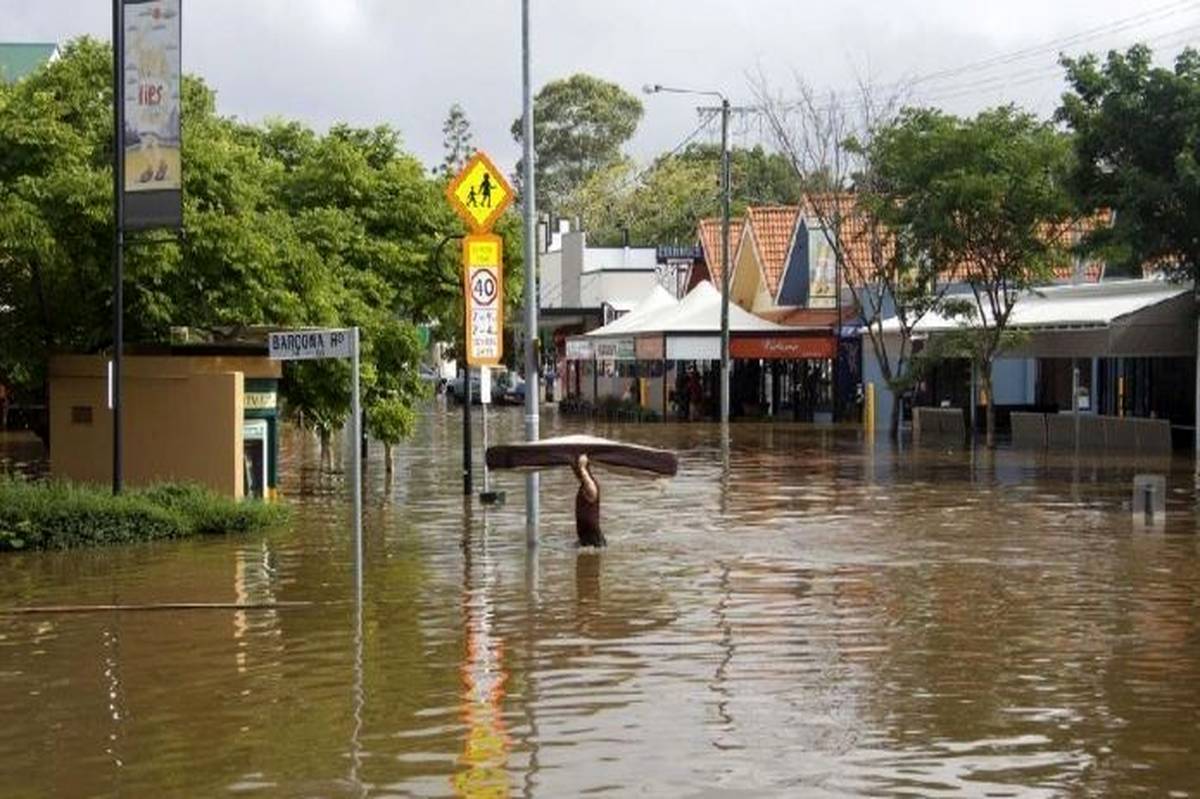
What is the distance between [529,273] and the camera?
22656mm

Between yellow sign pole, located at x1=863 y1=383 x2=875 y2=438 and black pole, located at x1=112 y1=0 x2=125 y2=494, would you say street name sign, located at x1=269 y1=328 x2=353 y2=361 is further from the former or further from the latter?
yellow sign pole, located at x1=863 y1=383 x2=875 y2=438

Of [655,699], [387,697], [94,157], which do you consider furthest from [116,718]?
[94,157]

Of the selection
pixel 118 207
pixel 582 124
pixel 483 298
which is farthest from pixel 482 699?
pixel 582 124

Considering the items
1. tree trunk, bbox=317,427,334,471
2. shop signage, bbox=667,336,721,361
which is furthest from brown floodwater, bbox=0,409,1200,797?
shop signage, bbox=667,336,721,361

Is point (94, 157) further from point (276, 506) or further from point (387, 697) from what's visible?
Answer: point (387, 697)

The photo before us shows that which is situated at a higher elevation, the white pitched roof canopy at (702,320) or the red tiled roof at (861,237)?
the red tiled roof at (861,237)

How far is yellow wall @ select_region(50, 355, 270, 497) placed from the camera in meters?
25.0

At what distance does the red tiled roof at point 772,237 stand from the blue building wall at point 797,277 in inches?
12.1

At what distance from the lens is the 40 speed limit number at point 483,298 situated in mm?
25547

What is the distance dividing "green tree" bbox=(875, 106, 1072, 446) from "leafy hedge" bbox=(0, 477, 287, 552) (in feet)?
84.8

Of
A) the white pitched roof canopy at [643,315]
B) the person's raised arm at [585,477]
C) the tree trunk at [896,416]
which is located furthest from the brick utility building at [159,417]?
the white pitched roof canopy at [643,315]

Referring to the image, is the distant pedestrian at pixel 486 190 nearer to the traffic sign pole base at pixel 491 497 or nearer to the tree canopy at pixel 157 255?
the tree canopy at pixel 157 255

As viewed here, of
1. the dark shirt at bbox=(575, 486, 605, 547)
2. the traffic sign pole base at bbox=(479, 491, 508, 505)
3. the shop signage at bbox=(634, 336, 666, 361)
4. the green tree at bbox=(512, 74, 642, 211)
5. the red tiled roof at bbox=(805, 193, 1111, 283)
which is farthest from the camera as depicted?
the green tree at bbox=(512, 74, 642, 211)

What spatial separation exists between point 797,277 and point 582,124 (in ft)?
200
